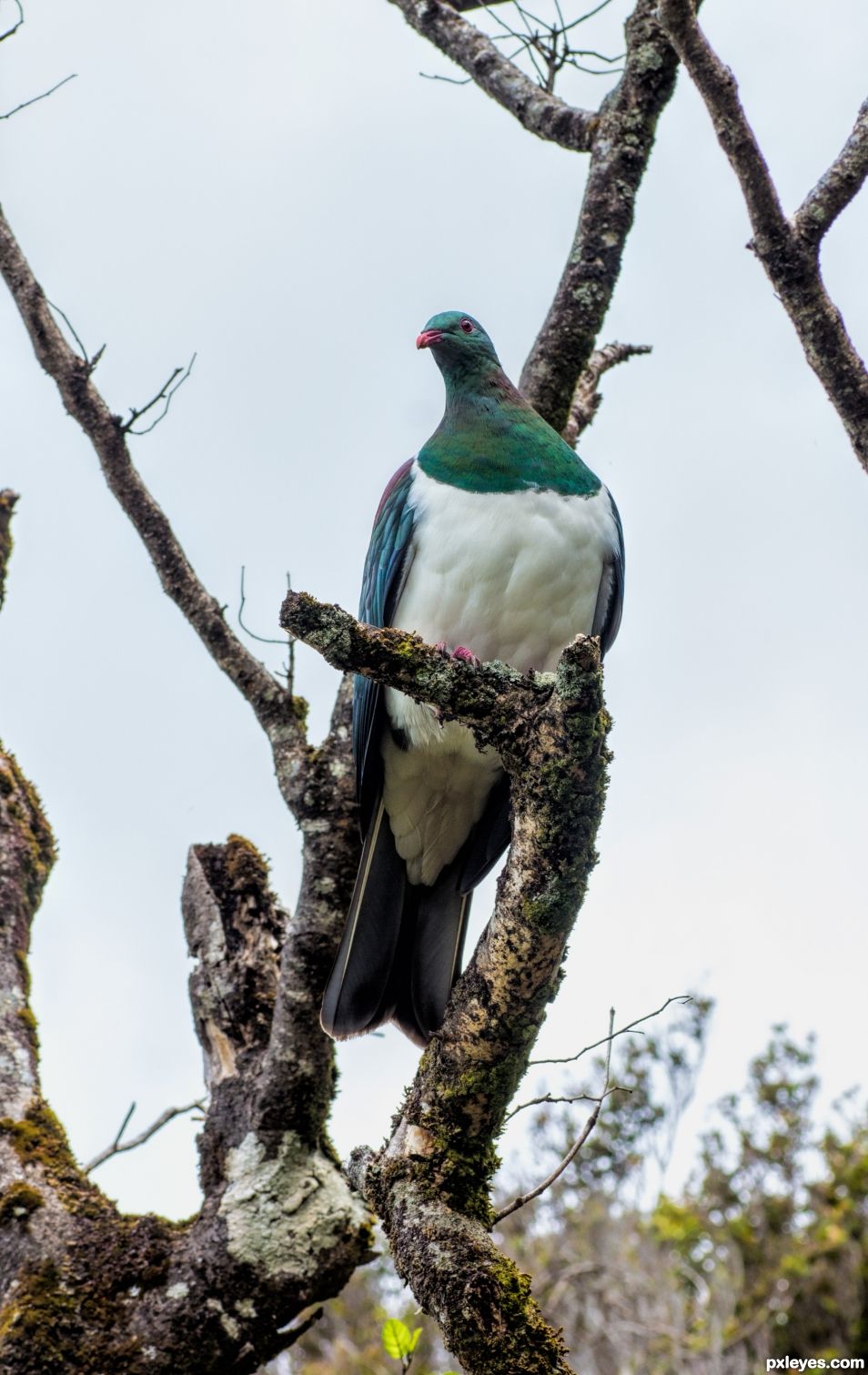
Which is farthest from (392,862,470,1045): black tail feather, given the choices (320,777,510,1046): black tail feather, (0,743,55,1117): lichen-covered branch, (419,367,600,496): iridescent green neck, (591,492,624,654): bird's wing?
(419,367,600,496): iridescent green neck

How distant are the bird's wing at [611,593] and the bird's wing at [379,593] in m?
0.56

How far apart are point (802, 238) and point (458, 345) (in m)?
1.48

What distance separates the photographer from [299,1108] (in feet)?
11.1

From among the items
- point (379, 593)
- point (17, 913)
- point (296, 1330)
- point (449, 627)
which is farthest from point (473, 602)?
point (296, 1330)

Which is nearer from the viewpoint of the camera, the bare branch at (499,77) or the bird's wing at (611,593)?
the bird's wing at (611,593)

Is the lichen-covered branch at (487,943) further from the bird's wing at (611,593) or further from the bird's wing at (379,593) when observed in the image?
the bird's wing at (611,593)

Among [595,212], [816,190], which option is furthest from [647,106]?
[816,190]

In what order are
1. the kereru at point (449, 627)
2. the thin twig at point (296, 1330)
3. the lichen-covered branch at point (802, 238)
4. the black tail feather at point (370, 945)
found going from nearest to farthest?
the lichen-covered branch at point (802, 238) < the thin twig at point (296, 1330) < the black tail feather at point (370, 945) < the kereru at point (449, 627)

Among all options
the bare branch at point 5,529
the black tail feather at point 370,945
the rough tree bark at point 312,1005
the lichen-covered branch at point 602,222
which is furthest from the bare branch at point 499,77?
the black tail feather at point 370,945

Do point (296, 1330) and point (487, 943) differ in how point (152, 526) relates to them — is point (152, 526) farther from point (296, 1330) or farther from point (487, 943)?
point (296, 1330)

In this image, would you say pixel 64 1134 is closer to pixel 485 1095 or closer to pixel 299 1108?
pixel 299 1108

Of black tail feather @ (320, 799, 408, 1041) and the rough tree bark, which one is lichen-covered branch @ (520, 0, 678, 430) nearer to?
the rough tree bark

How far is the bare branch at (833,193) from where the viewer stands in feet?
9.23

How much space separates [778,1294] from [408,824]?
5.60 m
